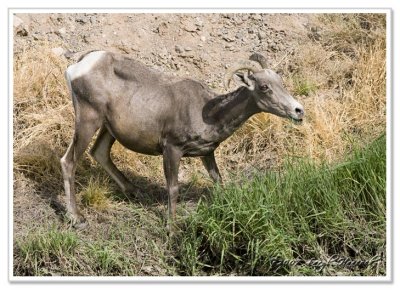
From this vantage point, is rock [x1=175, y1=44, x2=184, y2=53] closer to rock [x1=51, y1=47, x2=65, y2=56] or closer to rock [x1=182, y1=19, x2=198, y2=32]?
rock [x1=182, y1=19, x2=198, y2=32]

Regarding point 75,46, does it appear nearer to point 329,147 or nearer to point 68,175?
point 68,175

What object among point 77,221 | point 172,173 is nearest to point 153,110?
point 172,173

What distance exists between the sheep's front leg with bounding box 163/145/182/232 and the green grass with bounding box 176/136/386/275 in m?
0.19

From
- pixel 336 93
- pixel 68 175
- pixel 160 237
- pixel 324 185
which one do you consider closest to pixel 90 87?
pixel 68 175

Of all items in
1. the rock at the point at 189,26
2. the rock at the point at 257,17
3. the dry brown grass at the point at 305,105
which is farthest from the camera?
the rock at the point at 257,17

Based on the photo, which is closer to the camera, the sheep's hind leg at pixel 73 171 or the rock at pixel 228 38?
the sheep's hind leg at pixel 73 171

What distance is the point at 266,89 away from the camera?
791cm

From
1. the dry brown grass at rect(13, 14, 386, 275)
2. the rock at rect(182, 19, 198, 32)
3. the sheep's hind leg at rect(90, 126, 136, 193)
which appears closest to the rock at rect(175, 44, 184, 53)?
the rock at rect(182, 19, 198, 32)

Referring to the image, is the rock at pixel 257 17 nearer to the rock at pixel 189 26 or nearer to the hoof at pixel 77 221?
the rock at pixel 189 26

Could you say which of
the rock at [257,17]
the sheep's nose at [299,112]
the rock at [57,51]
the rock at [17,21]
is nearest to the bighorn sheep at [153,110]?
the sheep's nose at [299,112]

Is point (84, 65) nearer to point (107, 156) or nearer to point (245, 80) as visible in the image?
point (107, 156)

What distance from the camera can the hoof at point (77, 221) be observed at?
8.32 metres

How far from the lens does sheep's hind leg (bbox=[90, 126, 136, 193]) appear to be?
8.71 metres

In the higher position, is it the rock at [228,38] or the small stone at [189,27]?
the small stone at [189,27]
